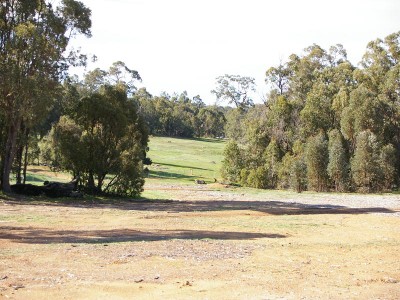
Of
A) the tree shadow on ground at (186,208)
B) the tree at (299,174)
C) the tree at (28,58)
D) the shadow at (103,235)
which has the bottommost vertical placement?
the tree shadow on ground at (186,208)

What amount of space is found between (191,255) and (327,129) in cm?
4548

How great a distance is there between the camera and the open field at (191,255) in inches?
373

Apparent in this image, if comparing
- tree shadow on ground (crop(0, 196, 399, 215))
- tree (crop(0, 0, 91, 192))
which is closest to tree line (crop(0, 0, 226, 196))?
tree (crop(0, 0, 91, 192))

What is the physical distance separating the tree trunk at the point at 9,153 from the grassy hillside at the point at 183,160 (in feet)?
106

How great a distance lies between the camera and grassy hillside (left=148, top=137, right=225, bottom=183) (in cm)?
6838

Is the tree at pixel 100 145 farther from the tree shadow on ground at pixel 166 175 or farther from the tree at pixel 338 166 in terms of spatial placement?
the tree shadow on ground at pixel 166 175

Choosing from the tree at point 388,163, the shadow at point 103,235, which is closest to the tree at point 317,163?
the tree at point 388,163

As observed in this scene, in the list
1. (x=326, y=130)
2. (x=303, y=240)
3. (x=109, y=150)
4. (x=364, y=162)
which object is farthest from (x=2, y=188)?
(x=326, y=130)

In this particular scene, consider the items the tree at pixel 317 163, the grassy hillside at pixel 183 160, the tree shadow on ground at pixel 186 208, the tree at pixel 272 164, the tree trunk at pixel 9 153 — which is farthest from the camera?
the grassy hillside at pixel 183 160

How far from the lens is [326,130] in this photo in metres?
55.2

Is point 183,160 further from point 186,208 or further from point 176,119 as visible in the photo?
point 186,208

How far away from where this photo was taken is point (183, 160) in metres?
90.5

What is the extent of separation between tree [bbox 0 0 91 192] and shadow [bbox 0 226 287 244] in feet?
42.7

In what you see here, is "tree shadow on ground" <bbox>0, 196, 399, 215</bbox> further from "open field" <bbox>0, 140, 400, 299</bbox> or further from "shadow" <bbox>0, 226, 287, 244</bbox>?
"shadow" <bbox>0, 226, 287, 244</bbox>
